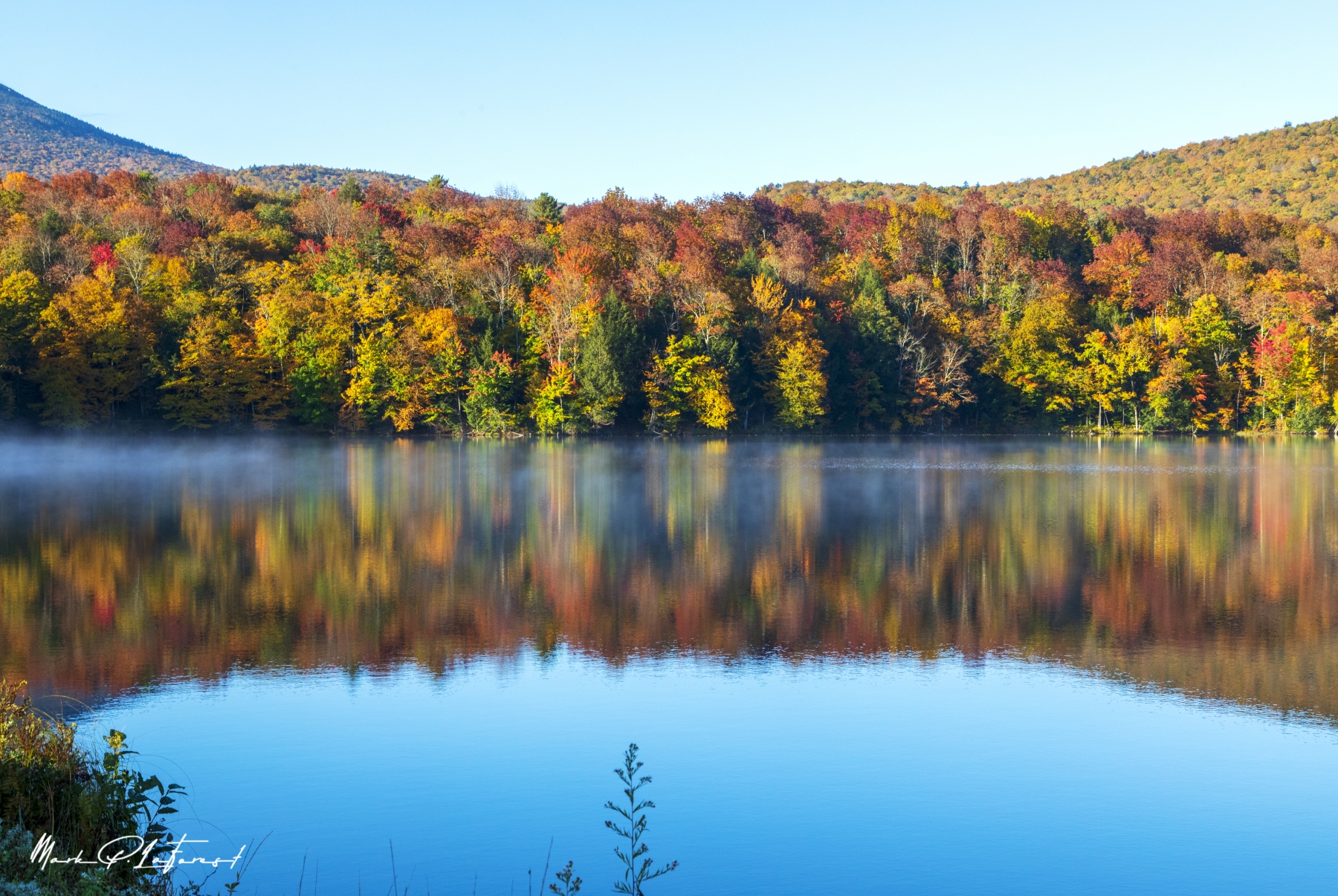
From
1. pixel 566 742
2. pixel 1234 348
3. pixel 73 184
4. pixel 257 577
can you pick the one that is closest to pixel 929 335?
pixel 1234 348

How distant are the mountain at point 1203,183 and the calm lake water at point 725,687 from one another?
278 ft

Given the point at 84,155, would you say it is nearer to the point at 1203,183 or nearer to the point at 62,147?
the point at 62,147

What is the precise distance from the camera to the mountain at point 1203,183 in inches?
3713

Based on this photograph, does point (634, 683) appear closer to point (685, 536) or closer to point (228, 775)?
point (228, 775)

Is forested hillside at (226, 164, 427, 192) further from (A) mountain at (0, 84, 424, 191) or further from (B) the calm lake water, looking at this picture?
(B) the calm lake water

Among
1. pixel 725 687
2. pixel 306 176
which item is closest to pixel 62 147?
pixel 306 176

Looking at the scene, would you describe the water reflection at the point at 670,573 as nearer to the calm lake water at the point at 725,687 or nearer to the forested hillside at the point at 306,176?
the calm lake water at the point at 725,687

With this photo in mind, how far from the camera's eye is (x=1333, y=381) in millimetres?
65938

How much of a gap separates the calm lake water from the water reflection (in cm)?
9

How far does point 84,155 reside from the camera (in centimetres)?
11094

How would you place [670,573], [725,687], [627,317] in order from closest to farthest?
[725,687], [670,573], [627,317]

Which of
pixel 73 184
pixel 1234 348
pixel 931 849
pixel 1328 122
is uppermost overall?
pixel 1328 122

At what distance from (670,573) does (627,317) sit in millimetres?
45938

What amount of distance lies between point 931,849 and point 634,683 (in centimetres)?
398
